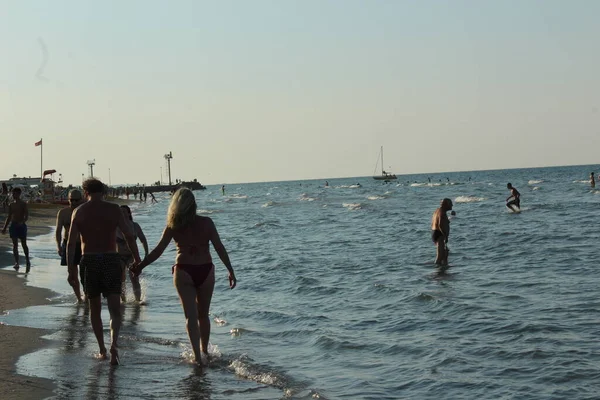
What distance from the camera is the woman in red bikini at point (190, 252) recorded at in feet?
24.5

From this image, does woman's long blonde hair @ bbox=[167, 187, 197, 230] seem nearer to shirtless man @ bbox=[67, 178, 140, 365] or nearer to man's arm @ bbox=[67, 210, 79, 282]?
shirtless man @ bbox=[67, 178, 140, 365]

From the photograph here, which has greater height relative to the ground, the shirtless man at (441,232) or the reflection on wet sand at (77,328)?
the shirtless man at (441,232)

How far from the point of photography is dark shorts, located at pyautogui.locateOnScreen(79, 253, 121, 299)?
7582 millimetres

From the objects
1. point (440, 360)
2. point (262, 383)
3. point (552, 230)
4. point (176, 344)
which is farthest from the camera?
point (552, 230)

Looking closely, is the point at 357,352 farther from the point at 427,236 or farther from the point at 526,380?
the point at 427,236

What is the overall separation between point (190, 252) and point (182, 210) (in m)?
0.45

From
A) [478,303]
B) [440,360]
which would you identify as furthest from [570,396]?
[478,303]

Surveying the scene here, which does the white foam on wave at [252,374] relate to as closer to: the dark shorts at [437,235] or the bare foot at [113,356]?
the bare foot at [113,356]

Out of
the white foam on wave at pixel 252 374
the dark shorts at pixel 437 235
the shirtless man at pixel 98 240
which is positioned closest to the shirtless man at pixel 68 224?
the shirtless man at pixel 98 240

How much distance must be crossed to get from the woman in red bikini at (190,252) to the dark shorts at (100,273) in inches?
11.2

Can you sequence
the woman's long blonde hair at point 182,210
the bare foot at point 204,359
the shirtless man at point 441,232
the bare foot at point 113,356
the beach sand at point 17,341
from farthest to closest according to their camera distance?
the shirtless man at point 441,232
the bare foot at point 204,359
the bare foot at point 113,356
the woman's long blonde hair at point 182,210
the beach sand at point 17,341

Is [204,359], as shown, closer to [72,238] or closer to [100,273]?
Answer: [100,273]

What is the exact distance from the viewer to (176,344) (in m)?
9.41

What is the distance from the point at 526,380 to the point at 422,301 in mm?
5251
